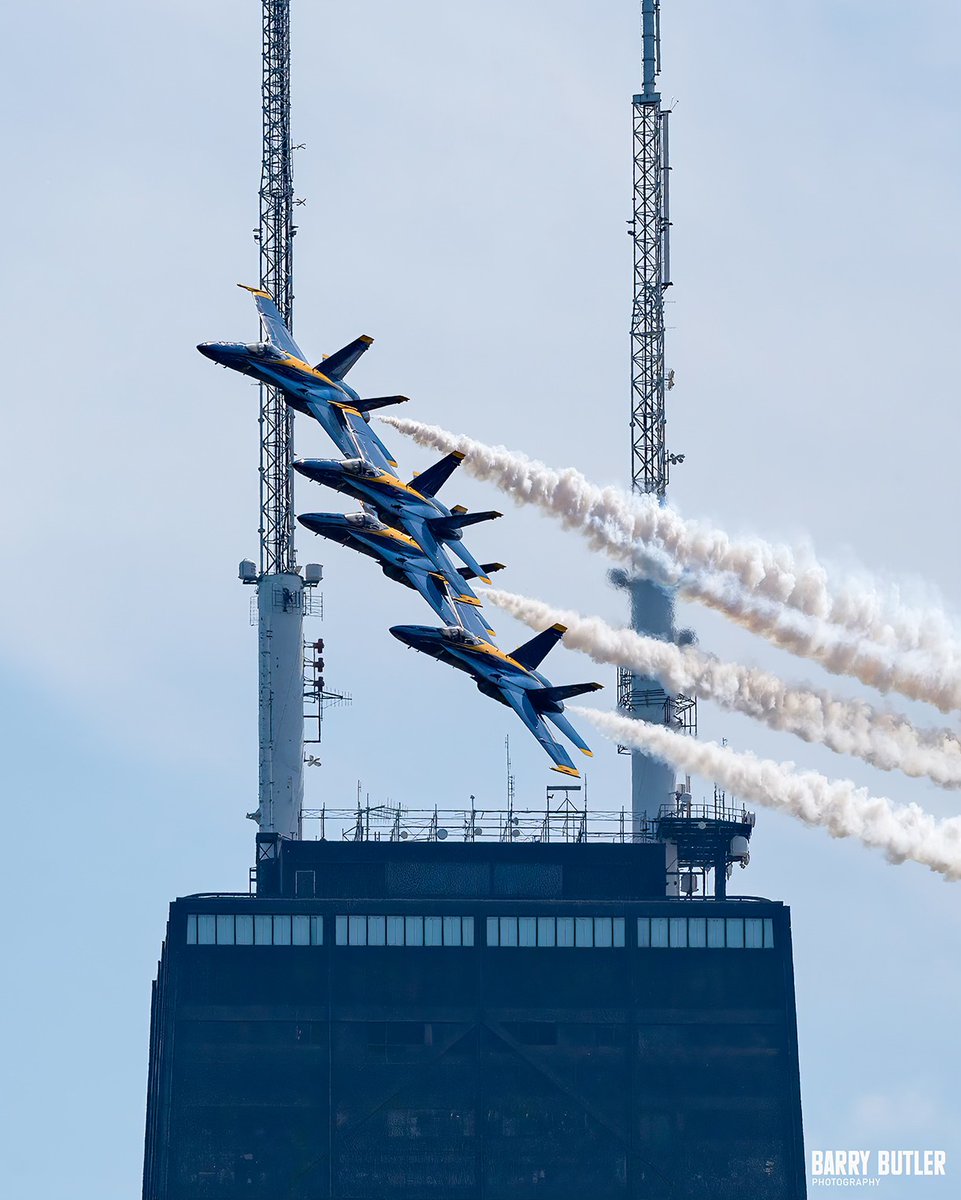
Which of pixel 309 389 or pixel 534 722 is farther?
pixel 309 389

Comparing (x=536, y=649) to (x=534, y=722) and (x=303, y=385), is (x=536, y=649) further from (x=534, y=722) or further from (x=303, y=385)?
(x=303, y=385)

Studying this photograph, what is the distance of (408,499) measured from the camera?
623ft

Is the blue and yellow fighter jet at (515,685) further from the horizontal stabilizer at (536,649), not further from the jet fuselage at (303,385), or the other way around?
the jet fuselage at (303,385)

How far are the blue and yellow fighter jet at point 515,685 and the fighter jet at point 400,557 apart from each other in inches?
160

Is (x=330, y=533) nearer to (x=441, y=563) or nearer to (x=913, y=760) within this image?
(x=441, y=563)

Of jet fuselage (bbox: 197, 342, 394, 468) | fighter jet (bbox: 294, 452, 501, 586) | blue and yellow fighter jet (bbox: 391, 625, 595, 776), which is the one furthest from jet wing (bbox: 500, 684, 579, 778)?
jet fuselage (bbox: 197, 342, 394, 468)

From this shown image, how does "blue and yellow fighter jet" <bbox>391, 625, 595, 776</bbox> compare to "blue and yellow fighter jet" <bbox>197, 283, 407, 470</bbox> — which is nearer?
"blue and yellow fighter jet" <bbox>391, 625, 595, 776</bbox>

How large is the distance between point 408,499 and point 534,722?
573 inches

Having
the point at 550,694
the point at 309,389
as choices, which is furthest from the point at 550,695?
the point at 309,389

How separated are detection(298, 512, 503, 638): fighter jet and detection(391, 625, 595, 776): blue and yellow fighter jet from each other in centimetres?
406

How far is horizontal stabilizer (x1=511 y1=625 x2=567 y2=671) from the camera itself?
624 ft

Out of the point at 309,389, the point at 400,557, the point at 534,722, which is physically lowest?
the point at 534,722

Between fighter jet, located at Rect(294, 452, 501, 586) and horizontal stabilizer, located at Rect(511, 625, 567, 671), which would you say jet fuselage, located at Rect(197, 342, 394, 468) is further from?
horizontal stabilizer, located at Rect(511, 625, 567, 671)

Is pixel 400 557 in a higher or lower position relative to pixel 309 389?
lower
